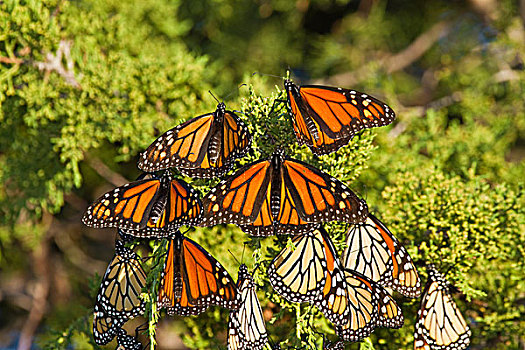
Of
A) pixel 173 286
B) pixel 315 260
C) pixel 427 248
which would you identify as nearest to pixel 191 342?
pixel 173 286

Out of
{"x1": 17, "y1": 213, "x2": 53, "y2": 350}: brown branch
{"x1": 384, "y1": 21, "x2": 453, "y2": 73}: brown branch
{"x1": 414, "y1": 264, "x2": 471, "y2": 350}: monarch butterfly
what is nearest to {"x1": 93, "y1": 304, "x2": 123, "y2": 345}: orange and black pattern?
{"x1": 414, "y1": 264, "x2": 471, "y2": 350}: monarch butterfly

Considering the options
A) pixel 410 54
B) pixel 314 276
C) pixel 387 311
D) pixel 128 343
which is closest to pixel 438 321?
pixel 387 311

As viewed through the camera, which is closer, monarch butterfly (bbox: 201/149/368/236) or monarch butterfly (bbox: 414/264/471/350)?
monarch butterfly (bbox: 201/149/368/236)

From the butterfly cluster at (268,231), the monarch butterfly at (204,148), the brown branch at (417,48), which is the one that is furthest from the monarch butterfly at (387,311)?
the brown branch at (417,48)

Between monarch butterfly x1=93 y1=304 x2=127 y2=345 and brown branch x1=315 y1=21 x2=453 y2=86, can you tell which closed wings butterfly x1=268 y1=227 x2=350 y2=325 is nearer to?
monarch butterfly x1=93 y1=304 x2=127 y2=345

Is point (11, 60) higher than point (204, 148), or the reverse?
Result: point (11, 60)

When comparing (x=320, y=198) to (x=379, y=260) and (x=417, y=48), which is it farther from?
(x=417, y=48)
